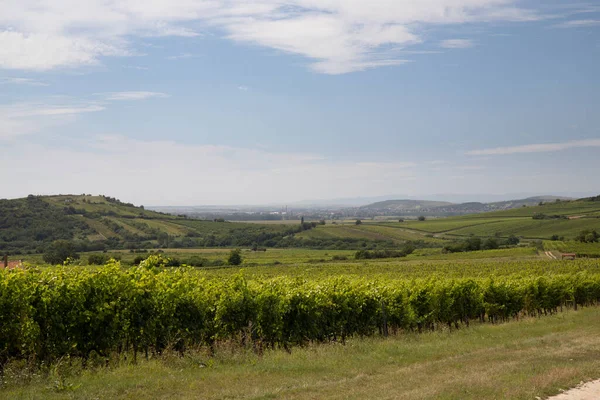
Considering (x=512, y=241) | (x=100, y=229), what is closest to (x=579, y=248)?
(x=512, y=241)

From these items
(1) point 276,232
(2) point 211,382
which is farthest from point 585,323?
(1) point 276,232

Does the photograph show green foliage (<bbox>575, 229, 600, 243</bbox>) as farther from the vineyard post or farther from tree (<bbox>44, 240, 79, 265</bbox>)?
the vineyard post

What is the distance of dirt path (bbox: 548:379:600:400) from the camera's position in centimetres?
971

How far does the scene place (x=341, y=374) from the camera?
38.7 feet

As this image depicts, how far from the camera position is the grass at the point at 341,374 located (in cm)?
987

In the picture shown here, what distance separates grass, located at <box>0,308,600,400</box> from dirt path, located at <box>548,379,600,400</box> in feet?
0.63

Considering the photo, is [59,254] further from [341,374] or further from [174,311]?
[341,374]

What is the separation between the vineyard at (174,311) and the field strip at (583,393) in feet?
26.6

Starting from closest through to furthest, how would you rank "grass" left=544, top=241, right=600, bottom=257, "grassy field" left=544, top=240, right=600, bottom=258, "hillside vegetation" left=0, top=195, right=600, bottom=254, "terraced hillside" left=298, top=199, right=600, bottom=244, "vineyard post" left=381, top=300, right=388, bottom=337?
"vineyard post" left=381, top=300, right=388, bottom=337, "grassy field" left=544, top=240, right=600, bottom=258, "grass" left=544, top=241, right=600, bottom=257, "terraced hillside" left=298, top=199, right=600, bottom=244, "hillside vegetation" left=0, top=195, right=600, bottom=254

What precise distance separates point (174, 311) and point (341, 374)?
4855 mm

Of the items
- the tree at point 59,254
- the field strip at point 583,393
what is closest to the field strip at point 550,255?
the field strip at point 583,393

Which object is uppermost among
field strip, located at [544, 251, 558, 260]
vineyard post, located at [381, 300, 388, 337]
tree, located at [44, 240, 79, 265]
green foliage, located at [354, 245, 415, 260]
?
vineyard post, located at [381, 300, 388, 337]

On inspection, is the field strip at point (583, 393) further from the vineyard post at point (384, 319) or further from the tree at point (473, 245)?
the tree at point (473, 245)

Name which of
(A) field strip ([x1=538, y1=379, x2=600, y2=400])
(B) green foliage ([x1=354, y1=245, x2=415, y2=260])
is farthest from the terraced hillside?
(A) field strip ([x1=538, y1=379, x2=600, y2=400])
